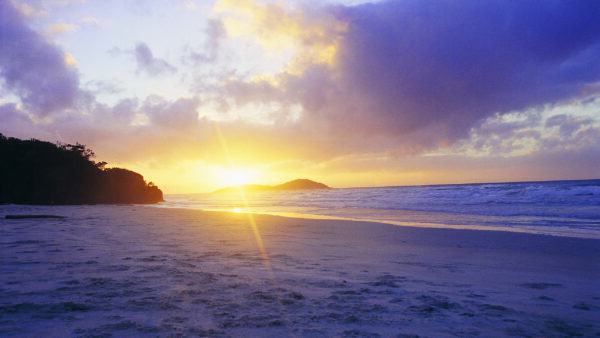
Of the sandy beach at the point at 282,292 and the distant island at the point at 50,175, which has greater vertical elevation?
the distant island at the point at 50,175

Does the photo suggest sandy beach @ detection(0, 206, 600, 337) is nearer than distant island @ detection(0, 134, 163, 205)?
Yes

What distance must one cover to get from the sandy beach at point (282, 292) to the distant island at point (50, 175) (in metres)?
32.4

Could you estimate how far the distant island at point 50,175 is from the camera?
30.5m

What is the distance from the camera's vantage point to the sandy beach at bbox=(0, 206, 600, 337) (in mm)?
2625

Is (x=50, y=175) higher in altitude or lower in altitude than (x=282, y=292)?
higher

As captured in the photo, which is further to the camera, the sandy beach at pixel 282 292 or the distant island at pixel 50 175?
the distant island at pixel 50 175

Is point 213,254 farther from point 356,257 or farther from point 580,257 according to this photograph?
point 580,257

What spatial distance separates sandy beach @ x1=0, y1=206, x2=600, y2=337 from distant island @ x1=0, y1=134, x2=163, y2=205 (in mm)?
32403

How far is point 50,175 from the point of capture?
33125 millimetres

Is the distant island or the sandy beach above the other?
the distant island

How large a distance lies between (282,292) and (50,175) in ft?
130

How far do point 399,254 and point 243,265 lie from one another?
11.8 feet

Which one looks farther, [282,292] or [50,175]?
[50,175]

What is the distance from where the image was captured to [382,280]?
4.35 m
